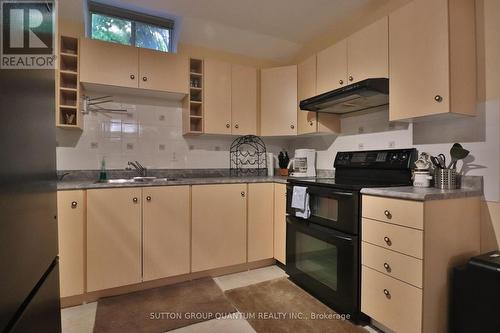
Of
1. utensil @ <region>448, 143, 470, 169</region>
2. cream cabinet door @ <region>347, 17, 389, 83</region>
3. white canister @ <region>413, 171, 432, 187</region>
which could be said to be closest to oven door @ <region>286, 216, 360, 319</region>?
white canister @ <region>413, 171, 432, 187</region>

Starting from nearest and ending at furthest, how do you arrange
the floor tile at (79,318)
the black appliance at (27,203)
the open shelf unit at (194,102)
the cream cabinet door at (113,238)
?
the black appliance at (27,203) < the floor tile at (79,318) < the cream cabinet door at (113,238) < the open shelf unit at (194,102)

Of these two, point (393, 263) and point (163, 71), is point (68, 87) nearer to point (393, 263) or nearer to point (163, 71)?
point (163, 71)

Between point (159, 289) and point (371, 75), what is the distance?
2466 millimetres

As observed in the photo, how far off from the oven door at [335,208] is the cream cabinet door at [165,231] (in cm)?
110

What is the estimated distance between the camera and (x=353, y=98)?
2.11 metres

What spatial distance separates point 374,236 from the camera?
5.35 ft

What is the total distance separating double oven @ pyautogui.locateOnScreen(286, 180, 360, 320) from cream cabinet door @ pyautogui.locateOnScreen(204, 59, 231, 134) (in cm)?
100

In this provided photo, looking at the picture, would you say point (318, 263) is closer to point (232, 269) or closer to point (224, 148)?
point (232, 269)

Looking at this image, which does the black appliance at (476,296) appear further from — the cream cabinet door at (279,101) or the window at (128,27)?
the window at (128,27)

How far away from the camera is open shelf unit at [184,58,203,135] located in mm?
2646

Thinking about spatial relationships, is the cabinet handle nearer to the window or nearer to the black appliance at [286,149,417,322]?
the black appliance at [286,149,417,322]

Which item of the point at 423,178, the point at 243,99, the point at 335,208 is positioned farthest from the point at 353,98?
the point at 243,99

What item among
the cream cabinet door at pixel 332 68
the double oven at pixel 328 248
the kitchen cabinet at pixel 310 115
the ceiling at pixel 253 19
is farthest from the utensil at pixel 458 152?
the ceiling at pixel 253 19

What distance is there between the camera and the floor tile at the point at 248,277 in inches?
90.4
